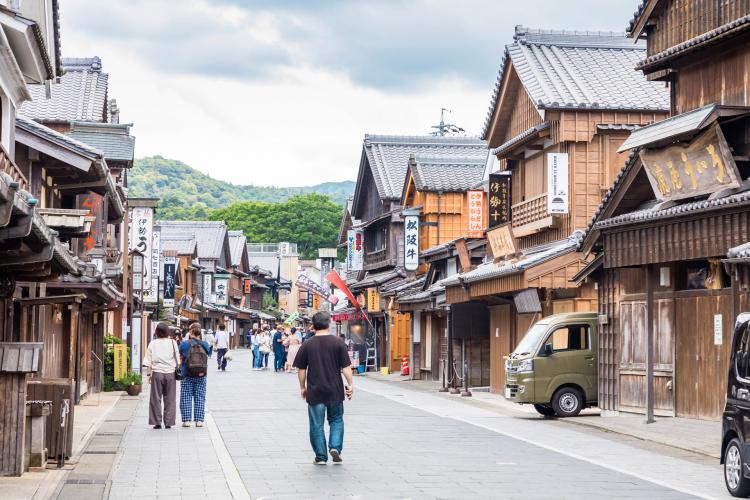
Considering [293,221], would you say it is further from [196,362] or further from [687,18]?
[196,362]

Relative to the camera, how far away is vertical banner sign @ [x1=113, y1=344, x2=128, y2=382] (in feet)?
106

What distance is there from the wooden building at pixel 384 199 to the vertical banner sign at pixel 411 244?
363 cm

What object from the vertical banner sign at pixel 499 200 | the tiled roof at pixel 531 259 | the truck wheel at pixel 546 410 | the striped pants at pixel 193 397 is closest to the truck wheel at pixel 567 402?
the truck wheel at pixel 546 410

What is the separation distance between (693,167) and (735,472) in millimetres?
9443

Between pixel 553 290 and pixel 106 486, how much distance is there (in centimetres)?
1799

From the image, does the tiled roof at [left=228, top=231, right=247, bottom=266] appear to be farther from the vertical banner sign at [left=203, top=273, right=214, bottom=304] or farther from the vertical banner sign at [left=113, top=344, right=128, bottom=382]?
the vertical banner sign at [left=113, top=344, right=128, bottom=382]

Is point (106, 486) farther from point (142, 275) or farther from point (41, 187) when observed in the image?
point (142, 275)

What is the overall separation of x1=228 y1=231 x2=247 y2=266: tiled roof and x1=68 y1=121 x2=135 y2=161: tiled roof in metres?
73.0

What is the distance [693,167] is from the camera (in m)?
20.7

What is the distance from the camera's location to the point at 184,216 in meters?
148

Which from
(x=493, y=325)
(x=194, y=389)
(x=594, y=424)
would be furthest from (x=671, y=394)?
(x=493, y=325)

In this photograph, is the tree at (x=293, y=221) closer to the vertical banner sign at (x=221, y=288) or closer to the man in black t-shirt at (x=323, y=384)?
the vertical banner sign at (x=221, y=288)

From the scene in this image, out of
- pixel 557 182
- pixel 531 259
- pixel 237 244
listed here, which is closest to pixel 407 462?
pixel 531 259

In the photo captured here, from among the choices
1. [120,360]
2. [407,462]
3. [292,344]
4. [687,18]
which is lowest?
[407,462]
